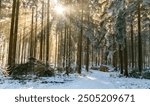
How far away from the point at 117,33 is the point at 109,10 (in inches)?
124

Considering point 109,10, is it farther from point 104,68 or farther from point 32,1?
point 104,68

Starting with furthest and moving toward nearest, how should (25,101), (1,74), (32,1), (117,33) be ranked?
(32,1) < (117,33) < (1,74) < (25,101)

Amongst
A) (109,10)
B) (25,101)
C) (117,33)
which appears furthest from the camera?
(117,33)

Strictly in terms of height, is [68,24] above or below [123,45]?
above

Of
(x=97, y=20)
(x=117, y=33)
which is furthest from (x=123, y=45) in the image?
(x=97, y=20)

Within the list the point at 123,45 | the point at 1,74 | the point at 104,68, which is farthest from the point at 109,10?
the point at 104,68

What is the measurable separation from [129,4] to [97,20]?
53.1 feet

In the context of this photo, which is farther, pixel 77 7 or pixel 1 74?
pixel 77 7

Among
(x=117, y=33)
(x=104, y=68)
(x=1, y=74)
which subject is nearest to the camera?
(x=1, y=74)

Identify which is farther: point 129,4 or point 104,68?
point 104,68

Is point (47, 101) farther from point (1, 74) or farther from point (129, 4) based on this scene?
point (129, 4)

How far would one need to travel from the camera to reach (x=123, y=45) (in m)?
33.2

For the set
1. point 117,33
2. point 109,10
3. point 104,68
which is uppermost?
point 109,10

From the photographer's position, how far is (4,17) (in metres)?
39.1
